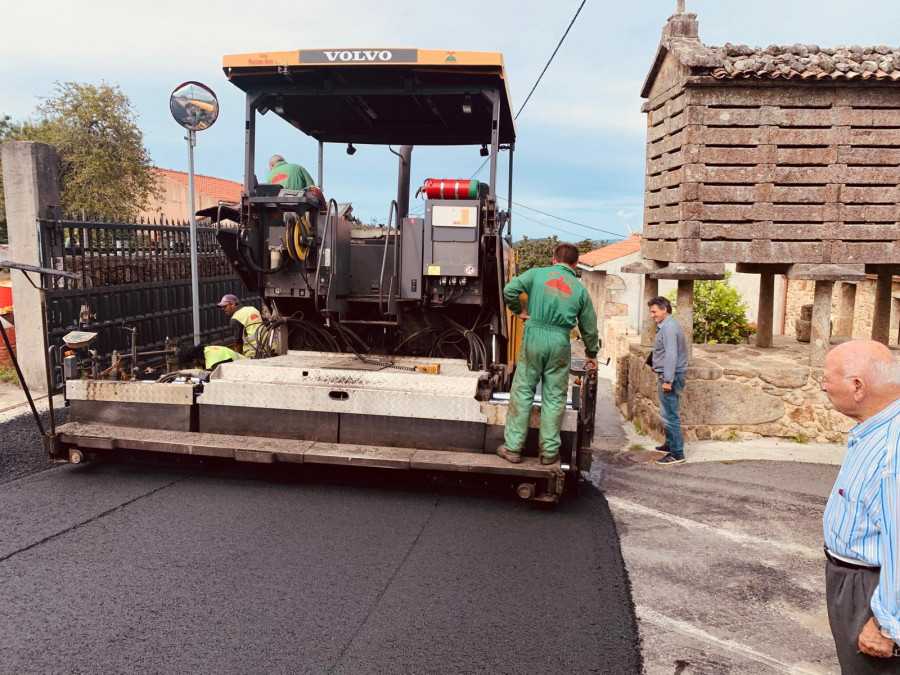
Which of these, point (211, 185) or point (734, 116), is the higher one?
point (211, 185)

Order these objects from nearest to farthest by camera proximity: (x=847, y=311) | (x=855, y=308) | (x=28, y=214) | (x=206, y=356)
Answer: (x=206, y=356) → (x=28, y=214) → (x=847, y=311) → (x=855, y=308)

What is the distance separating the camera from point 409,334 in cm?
614

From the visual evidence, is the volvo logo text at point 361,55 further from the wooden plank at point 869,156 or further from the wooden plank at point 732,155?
the wooden plank at point 869,156

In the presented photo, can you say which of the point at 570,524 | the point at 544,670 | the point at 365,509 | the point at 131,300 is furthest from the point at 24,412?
the point at 544,670

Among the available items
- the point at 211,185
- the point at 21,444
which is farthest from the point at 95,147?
the point at 21,444

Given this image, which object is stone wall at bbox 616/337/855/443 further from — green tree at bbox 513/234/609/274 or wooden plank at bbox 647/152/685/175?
green tree at bbox 513/234/609/274

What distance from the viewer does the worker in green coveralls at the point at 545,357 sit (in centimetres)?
477

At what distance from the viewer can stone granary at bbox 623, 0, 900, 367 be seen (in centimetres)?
718

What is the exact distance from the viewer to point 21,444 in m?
6.11

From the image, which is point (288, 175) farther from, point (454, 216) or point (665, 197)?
point (665, 197)

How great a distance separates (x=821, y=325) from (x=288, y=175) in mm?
5656

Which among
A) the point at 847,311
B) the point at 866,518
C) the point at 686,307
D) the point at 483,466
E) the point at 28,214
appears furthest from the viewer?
the point at 847,311

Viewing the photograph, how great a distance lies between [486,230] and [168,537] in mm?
2961

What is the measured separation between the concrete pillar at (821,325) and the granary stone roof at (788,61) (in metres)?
Result: 2.10
